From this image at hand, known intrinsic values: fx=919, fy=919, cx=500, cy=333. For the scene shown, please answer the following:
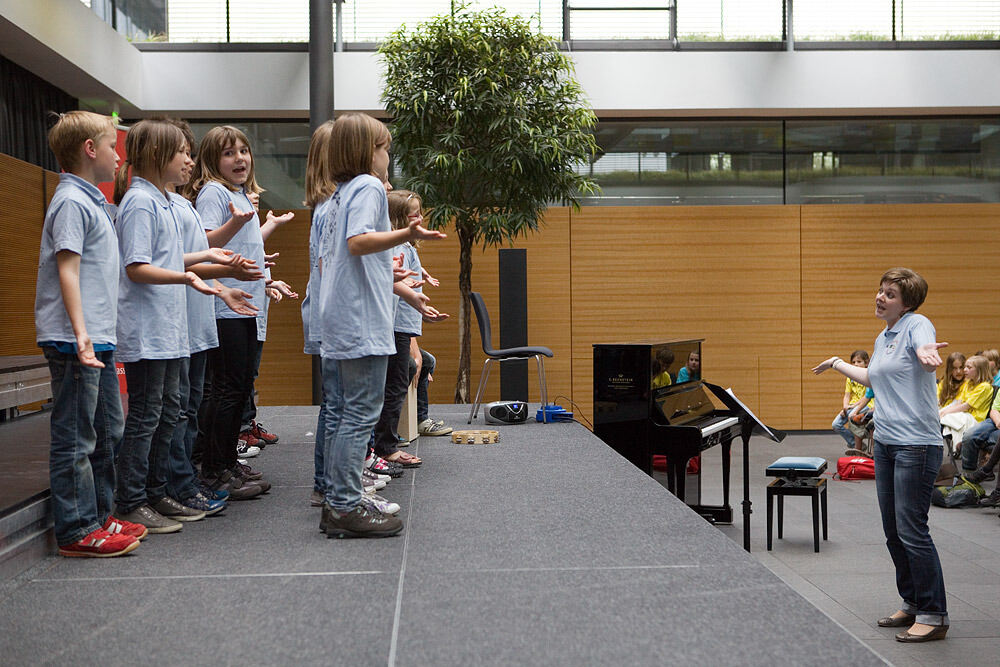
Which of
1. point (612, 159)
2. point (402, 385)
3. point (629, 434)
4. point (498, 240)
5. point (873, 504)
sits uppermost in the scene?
point (612, 159)

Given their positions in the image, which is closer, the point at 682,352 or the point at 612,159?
the point at 682,352

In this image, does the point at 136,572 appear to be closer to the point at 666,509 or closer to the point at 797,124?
the point at 666,509

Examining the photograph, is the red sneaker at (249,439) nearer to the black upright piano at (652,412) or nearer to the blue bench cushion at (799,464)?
the black upright piano at (652,412)

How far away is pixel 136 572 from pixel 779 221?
7.68 metres

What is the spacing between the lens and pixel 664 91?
27.4 feet

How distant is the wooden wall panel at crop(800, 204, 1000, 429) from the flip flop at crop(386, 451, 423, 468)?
19.5 ft

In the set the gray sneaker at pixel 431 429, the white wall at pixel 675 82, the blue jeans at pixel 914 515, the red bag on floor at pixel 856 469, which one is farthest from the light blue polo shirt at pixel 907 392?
the white wall at pixel 675 82

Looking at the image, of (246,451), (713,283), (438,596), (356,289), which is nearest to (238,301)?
(356,289)

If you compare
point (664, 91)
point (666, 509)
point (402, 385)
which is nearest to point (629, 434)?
point (402, 385)

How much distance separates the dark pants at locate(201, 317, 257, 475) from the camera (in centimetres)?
309

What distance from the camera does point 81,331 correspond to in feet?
7.43

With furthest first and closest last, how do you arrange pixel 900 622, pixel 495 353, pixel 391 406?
1. pixel 495 353
2. pixel 391 406
3. pixel 900 622

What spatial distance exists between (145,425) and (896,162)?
827 cm

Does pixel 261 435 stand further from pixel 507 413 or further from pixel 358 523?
pixel 358 523
